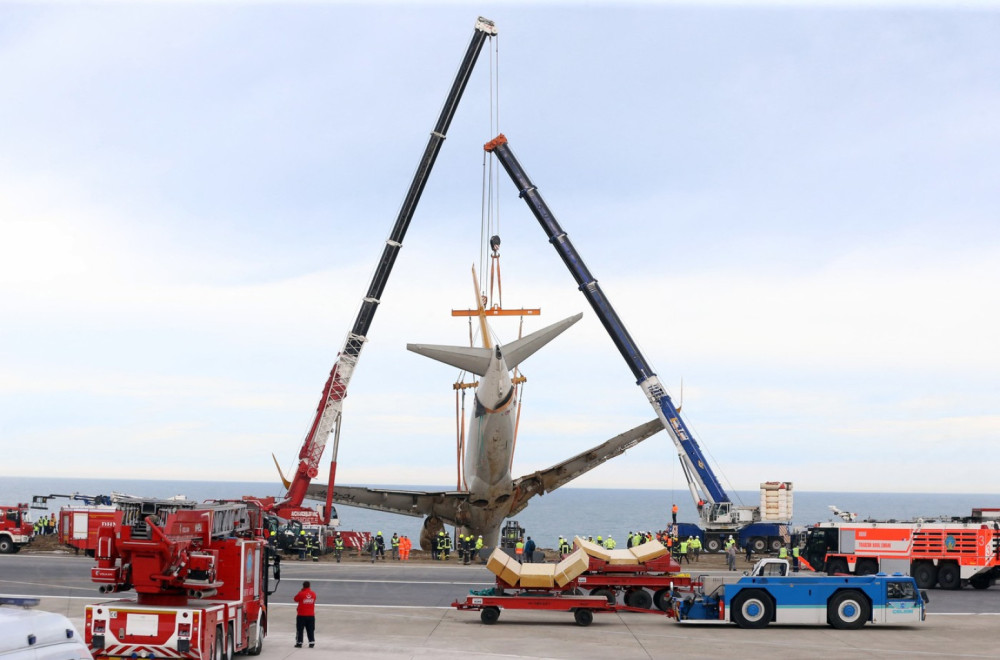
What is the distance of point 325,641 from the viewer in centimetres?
2303

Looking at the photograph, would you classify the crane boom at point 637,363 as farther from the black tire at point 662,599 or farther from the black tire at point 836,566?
the black tire at point 662,599

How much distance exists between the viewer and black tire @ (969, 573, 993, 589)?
38625 mm

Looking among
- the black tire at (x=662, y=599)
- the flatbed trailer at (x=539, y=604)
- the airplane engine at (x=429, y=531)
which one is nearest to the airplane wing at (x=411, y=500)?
the airplane engine at (x=429, y=531)

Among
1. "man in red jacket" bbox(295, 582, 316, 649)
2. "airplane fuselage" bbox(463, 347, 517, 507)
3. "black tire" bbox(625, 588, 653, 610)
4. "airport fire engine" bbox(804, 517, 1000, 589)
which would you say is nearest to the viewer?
"man in red jacket" bbox(295, 582, 316, 649)

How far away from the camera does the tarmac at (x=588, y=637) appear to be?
70.9ft

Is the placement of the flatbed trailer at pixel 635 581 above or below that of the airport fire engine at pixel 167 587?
below

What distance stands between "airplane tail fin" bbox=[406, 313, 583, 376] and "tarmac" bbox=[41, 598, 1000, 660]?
14041 mm

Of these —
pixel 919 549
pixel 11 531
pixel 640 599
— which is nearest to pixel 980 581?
pixel 919 549

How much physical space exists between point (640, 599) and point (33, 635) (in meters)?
22.2

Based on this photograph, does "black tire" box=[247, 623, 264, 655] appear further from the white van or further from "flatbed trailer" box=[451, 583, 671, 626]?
the white van

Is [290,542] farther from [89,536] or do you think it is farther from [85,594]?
[85,594]

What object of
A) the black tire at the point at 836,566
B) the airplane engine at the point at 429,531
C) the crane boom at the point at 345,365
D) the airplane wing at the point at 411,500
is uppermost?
the crane boom at the point at 345,365

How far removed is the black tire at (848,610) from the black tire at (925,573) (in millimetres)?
14376

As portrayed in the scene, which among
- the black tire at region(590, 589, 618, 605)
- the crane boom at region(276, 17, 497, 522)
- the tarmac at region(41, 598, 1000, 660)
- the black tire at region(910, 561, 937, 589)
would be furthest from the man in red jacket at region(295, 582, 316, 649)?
the crane boom at region(276, 17, 497, 522)
